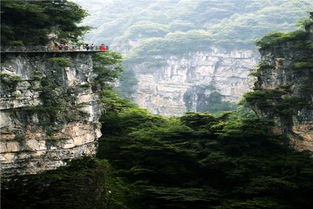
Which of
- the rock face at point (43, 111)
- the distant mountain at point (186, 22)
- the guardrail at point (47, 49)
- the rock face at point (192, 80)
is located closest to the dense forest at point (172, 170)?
the guardrail at point (47, 49)

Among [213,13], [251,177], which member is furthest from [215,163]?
[213,13]

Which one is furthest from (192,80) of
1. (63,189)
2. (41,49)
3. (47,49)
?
(63,189)

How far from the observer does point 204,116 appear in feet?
85.7

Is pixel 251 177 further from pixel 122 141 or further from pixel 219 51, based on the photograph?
pixel 219 51

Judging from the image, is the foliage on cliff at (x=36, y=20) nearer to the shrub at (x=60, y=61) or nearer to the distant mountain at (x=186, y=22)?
the shrub at (x=60, y=61)

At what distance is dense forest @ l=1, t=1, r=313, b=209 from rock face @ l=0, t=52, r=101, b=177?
0.68 m

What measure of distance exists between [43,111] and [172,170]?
6.33 meters

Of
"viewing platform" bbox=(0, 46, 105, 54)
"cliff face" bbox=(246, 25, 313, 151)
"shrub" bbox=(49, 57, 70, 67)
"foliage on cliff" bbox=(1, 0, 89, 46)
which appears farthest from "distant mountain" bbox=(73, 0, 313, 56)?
"shrub" bbox=(49, 57, 70, 67)

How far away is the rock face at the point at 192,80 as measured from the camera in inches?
2859

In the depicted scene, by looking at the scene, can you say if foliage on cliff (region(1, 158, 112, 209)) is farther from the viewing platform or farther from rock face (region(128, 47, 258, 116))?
rock face (region(128, 47, 258, 116))

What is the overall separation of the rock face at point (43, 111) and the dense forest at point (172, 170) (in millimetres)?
685

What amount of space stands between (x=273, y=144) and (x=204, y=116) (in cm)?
400

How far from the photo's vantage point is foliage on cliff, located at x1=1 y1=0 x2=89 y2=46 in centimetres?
2002

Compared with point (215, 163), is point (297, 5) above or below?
above
